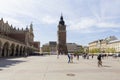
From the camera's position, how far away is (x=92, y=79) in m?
12.8

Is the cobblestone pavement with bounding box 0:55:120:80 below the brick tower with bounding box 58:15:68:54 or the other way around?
below

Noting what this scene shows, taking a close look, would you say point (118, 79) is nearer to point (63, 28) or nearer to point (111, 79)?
point (111, 79)

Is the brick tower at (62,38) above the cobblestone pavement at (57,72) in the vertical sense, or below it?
above

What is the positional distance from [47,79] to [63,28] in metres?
153

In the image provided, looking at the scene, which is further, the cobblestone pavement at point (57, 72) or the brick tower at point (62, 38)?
the brick tower at point (62, 38)

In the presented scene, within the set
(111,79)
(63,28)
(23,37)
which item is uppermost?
(63,28)

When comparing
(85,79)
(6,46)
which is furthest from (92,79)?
(6,46)

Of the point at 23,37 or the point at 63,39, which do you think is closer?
the point at 23,37

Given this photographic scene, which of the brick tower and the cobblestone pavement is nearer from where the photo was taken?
the cobblestone pavement

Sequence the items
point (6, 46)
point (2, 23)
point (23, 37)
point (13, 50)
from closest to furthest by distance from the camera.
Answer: point (6, 46) → point (13, 50) → point (2, 23) → point (23, 37)

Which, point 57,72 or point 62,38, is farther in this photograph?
point 62,38

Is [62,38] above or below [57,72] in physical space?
above

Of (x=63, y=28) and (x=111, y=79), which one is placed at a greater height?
(x=63, y=28)

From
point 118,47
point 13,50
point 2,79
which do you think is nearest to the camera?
point 2,79
